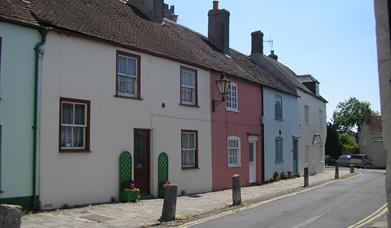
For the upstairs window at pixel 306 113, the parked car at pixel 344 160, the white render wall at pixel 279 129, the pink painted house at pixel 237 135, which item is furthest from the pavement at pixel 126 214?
the parked car at pixel 344 160

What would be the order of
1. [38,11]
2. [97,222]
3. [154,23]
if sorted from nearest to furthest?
1. [97,222]
2. [38,11]
3. [154,23]

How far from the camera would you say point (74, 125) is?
1536 centimetres

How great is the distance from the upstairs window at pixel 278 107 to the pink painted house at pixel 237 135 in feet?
9.76

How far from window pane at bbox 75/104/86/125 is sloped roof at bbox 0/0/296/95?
222 cm

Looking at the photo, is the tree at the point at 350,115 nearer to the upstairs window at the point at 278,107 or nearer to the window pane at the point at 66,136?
the upstairs window at the point at 278,107

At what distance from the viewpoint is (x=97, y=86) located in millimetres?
16234

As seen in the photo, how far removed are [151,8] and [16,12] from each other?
405 inches

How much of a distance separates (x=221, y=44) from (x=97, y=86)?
47.7 feet

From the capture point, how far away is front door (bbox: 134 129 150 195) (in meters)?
18.1

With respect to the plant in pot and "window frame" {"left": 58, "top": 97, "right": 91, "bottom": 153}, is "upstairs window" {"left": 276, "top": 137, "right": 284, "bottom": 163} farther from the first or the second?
"window frame" {"left": 58, "top": 97, "right": 91, "bottom": 153}

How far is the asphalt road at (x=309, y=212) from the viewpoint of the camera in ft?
41.7

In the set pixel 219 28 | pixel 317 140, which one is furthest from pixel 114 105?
pixel 317 140

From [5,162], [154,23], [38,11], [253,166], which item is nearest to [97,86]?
[38,11]

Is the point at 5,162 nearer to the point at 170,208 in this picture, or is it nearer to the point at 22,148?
the point at 22,148
